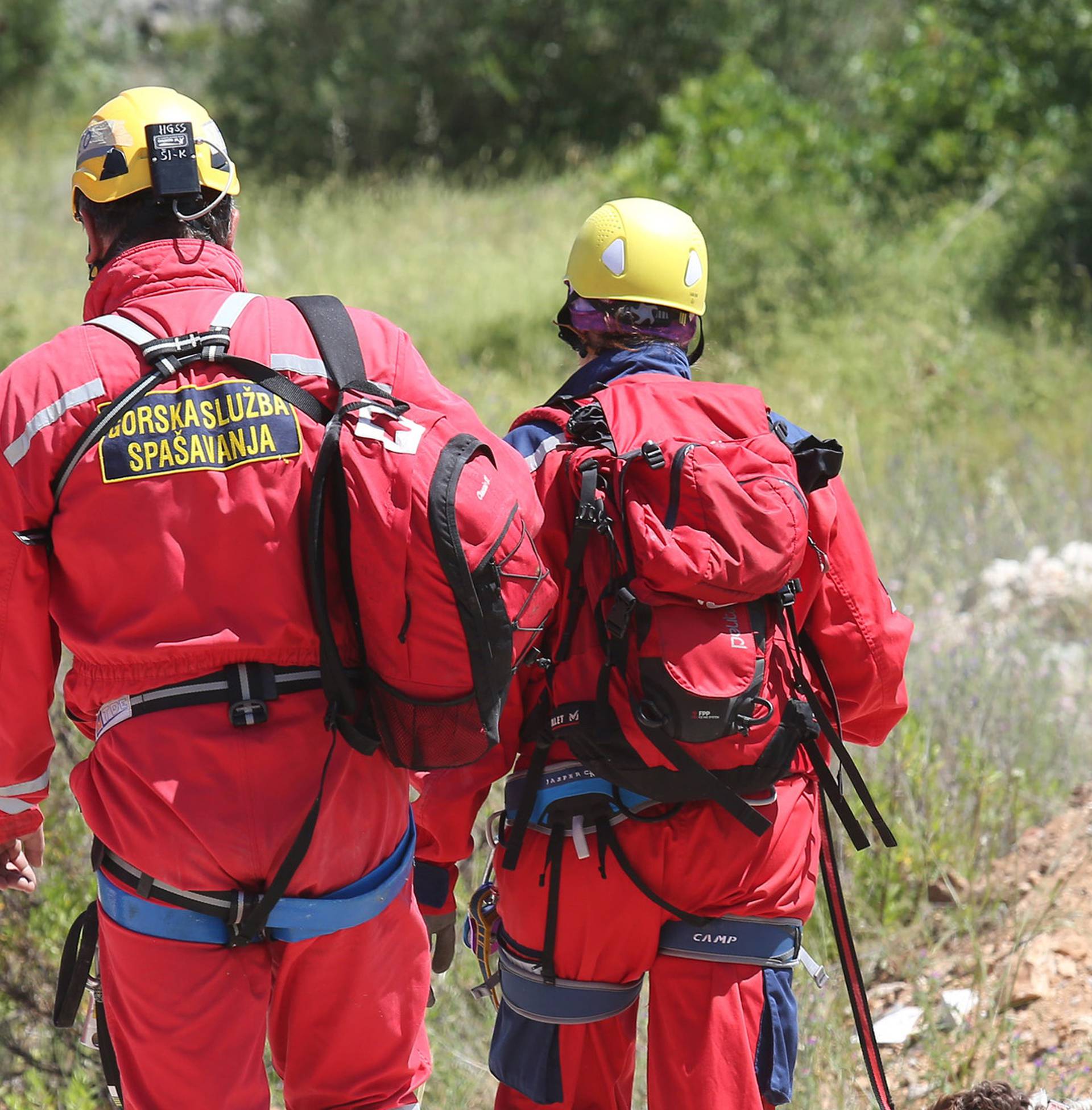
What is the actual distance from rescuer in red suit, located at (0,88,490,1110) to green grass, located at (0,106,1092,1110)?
78cm

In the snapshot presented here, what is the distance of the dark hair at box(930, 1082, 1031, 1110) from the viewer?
2.56m

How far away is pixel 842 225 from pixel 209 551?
976 centimetres

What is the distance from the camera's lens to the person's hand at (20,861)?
8.09ft

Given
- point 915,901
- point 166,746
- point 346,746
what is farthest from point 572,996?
point 915,901

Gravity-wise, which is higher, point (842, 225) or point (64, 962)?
point (842, 225)

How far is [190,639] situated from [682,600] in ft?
2.77

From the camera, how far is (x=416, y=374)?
2.34 m

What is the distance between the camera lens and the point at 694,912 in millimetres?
2445

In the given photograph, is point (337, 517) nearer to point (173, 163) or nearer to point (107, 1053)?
point (173, 163)

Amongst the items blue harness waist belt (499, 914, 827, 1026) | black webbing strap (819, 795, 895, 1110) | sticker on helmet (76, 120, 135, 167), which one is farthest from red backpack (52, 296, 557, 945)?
black webbing strap (819, 795, 895, 1110)

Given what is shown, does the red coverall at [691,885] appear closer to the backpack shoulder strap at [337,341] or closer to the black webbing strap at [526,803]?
the black webbing strap at [526,803]

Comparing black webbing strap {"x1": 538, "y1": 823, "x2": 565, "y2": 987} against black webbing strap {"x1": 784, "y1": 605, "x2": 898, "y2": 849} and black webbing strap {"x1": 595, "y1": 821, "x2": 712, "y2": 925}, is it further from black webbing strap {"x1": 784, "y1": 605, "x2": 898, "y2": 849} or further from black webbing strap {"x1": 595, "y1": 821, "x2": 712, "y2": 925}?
black webbing strap {"x1": 784, "y1": 605, "x2": 898, "y2": 849}

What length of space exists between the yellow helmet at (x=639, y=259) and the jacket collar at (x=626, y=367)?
111 mm

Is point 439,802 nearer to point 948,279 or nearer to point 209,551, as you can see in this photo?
point 209,551
